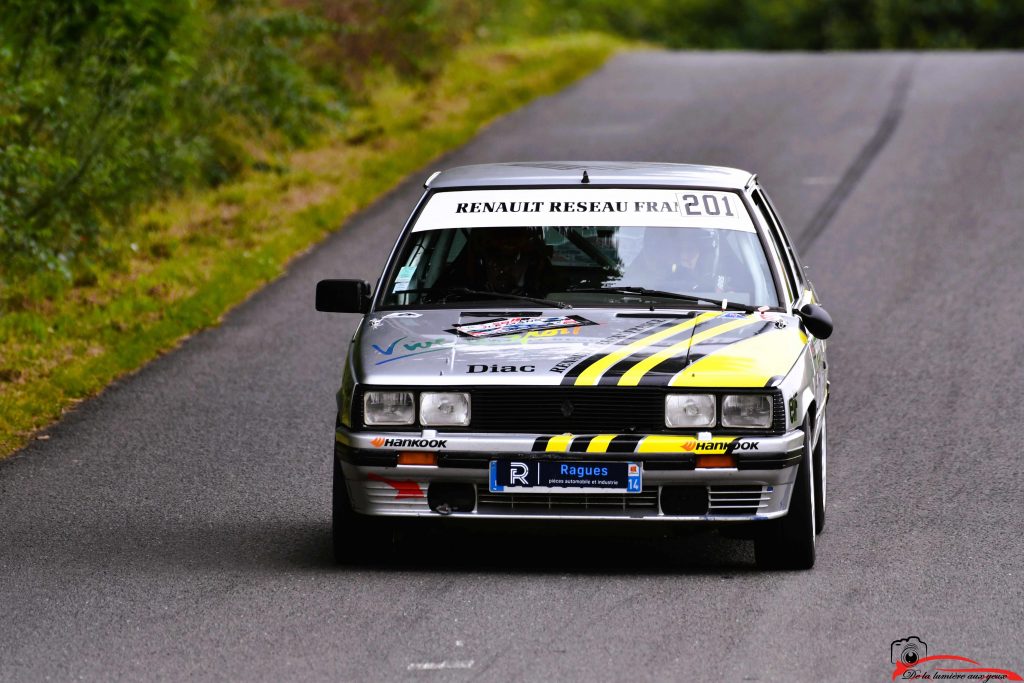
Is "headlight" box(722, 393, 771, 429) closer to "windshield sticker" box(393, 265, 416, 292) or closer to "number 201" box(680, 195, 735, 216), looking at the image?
"number 201" box(680, 195, 735, 216)

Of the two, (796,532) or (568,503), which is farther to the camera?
(796,532)

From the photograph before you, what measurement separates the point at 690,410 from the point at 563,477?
564mm

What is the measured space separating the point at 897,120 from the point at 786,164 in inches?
140

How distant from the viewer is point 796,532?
7.16 m

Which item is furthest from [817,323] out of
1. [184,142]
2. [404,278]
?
[184,142]

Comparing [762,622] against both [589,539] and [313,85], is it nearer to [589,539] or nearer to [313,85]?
[589,539]

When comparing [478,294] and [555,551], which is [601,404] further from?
[478,294]

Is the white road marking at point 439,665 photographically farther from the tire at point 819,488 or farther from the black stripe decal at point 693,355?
the tire at point 819,488

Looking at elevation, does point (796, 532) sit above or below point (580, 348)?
below

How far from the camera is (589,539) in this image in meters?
8.07

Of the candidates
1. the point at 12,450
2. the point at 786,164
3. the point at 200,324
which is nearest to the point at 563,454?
the point at 12,450

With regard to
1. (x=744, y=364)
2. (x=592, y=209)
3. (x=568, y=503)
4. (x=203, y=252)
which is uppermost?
(x=592, y=209)

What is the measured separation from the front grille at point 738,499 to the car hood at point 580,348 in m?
0.42

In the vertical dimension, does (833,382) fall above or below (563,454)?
below
